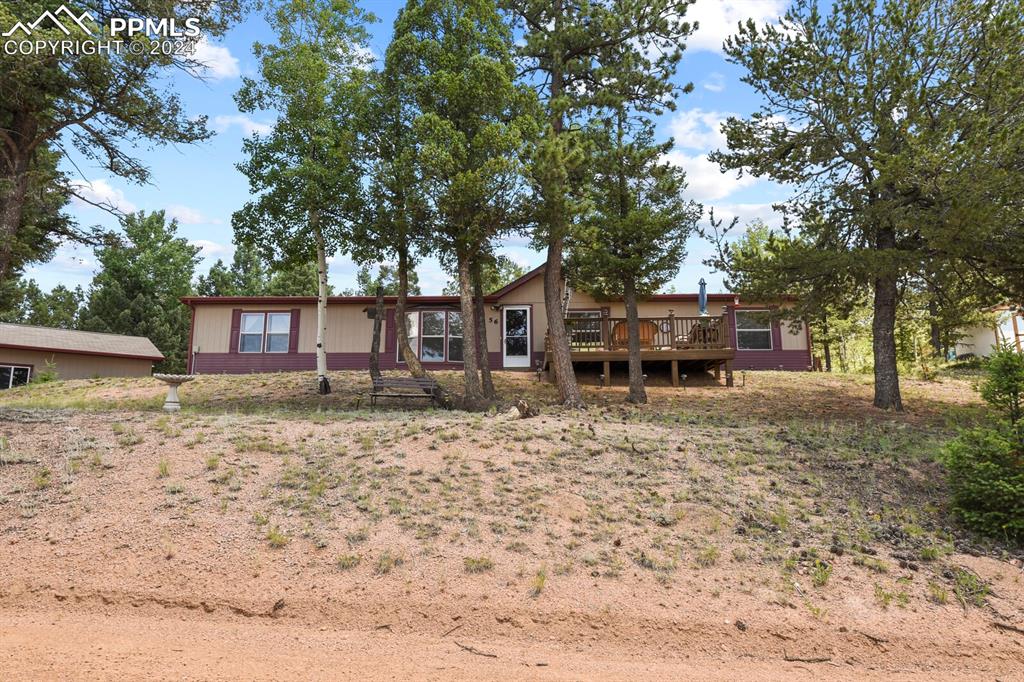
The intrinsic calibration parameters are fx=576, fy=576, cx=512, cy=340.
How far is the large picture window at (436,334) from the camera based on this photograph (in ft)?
62.3

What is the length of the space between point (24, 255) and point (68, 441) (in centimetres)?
857

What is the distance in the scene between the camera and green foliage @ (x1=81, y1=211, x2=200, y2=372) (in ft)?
105

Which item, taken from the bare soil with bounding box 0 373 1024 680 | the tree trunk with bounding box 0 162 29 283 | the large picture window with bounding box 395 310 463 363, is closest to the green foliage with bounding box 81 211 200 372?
the large picture window with bounding box 395 310 463 363

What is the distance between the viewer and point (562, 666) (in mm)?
3516

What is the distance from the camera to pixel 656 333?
16078 millimetres

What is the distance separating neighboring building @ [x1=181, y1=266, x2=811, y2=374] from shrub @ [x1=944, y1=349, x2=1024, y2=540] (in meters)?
12.8

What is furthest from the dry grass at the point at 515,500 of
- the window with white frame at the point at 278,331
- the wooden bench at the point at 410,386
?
the window with white frame at the point at 278,331

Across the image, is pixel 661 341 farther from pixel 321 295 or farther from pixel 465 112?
pixel 321 295

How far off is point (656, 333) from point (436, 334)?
7173 mm

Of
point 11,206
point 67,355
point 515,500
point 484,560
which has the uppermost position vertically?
point 11,206

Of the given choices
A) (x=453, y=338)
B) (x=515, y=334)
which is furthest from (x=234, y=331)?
(x=515, y=334)

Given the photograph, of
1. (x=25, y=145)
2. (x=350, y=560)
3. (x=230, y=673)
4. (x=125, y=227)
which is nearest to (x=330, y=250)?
(x=125, y=227)

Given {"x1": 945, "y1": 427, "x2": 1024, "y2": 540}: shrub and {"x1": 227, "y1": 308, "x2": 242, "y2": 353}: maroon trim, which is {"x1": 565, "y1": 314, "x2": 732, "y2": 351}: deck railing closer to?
{"x1": 945, "y1": 427, "x2": 1024, "y2": 540}: shrub

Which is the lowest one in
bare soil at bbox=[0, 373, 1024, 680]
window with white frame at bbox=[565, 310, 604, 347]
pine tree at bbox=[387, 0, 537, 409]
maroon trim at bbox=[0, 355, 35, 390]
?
bare soil at bbox=[0, 373, 1024, 680]
